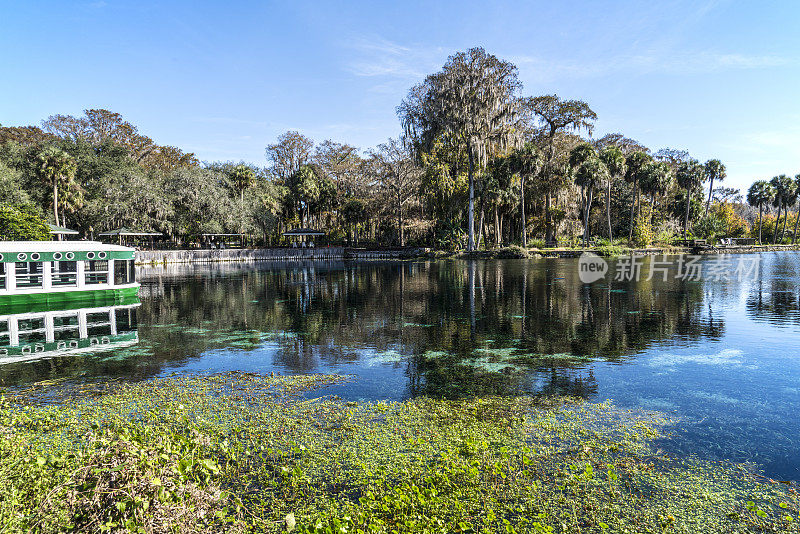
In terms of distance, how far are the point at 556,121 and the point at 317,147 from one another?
116ft

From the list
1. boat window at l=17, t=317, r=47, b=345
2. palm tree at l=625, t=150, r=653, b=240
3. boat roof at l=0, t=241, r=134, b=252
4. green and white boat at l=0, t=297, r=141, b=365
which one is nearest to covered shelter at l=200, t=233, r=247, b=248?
boat roof at l=0, t=241, r=134, b=252

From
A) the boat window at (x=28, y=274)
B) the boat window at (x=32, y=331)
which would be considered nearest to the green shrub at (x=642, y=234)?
the boat window at (x=28, y=274)

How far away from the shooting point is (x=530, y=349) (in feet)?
35.7

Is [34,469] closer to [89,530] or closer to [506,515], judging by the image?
[89,530]

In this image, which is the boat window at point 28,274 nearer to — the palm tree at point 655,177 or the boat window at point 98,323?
the boat window at point 98,323

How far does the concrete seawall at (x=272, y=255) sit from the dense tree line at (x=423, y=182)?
429 centimetres

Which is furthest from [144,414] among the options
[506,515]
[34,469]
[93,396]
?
[506,515]

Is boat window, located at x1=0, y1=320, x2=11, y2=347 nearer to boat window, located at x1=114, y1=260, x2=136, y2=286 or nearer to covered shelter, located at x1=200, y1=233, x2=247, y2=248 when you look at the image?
boat window, located at x1=114, y1=260, x2=136, y2=286

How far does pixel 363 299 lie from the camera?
2052cm

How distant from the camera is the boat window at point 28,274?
1817cm

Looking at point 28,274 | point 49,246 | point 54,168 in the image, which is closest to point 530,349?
point 49,246

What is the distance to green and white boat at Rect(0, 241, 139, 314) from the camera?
58.1 ft

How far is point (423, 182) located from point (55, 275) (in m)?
38.4

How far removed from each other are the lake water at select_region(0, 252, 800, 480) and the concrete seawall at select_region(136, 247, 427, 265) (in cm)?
3248
